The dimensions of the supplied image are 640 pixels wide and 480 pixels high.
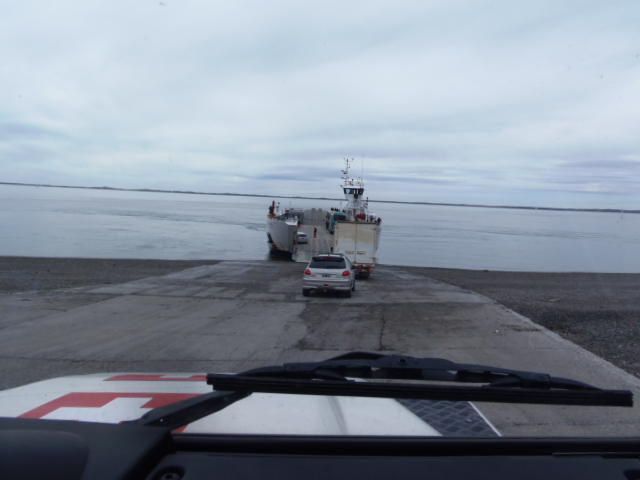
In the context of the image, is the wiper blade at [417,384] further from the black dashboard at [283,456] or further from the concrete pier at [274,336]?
the concrete pier at [274,336]

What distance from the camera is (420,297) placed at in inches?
609

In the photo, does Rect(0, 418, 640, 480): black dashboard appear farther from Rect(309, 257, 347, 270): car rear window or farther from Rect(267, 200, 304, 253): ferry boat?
Rect(267, 200, 304, 253): ferry boat

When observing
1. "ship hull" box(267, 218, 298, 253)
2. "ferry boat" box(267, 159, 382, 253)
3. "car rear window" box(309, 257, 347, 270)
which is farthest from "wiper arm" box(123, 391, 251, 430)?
"ship hull" box(267, 218, 298, 253)

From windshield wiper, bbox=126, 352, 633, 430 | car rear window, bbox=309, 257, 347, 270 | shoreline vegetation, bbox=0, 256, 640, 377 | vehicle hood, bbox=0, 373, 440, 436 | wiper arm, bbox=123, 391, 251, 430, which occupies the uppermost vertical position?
windshield wiper, bbox=126, 352, 633, 430

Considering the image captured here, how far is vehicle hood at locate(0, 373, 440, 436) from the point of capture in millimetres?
2355

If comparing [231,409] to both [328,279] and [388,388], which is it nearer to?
[388,388]

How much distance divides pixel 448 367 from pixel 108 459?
68.6 inches

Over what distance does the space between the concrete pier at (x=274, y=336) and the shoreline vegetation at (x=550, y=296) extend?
680 mm

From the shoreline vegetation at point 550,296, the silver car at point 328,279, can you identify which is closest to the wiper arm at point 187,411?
the shoreline vegetation at point 550,296

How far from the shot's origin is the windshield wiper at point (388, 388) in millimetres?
2348

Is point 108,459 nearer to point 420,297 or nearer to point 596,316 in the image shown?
point 596,316

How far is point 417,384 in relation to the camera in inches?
95.2

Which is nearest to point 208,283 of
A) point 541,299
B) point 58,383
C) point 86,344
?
point 86,344

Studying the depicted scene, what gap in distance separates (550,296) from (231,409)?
1716 cm
